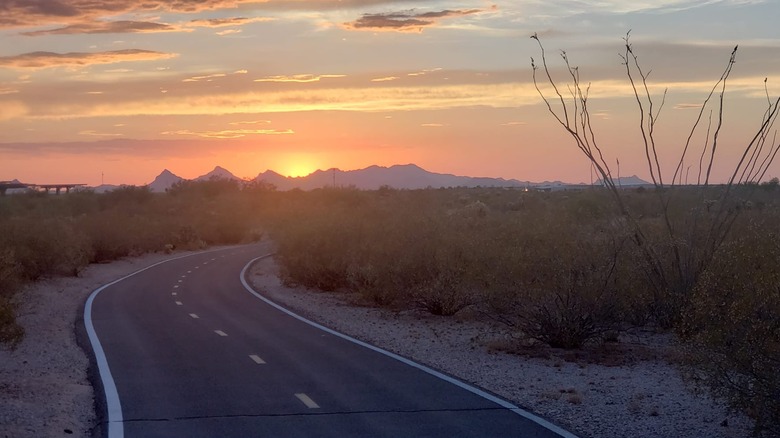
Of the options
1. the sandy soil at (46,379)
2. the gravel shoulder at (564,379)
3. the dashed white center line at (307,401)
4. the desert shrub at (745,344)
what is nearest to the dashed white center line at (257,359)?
the gravel shoulder at (564,379)

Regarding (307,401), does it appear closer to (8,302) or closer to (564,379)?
(564,379)

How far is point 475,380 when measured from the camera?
13.8 m

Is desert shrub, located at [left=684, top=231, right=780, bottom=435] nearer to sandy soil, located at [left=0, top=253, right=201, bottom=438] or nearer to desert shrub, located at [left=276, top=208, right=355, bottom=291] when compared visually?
sandy soil, located at [left=0, top=253, right=201, bottom=438]

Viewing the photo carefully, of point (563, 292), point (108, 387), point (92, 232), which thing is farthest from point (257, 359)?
point (92, 232)

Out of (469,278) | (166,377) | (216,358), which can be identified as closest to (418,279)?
(469,278)

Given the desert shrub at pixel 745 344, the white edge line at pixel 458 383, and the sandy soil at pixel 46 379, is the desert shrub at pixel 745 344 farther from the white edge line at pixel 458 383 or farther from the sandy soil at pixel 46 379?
the sandy soil at pixel 46 379

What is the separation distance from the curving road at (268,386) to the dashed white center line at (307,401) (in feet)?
0.08

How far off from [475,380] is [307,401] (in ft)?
9.23

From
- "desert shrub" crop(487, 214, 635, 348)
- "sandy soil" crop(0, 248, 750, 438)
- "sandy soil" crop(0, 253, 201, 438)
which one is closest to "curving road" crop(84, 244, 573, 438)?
"sandy soil" crop(0, 253, 201, 438)

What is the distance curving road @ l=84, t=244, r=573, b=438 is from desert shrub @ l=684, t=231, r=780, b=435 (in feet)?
5.92

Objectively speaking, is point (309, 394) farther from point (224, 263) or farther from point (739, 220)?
point (224, 263)

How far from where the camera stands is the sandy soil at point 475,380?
1089 cm

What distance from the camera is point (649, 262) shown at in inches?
725

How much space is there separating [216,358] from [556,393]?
5876 millimetres
